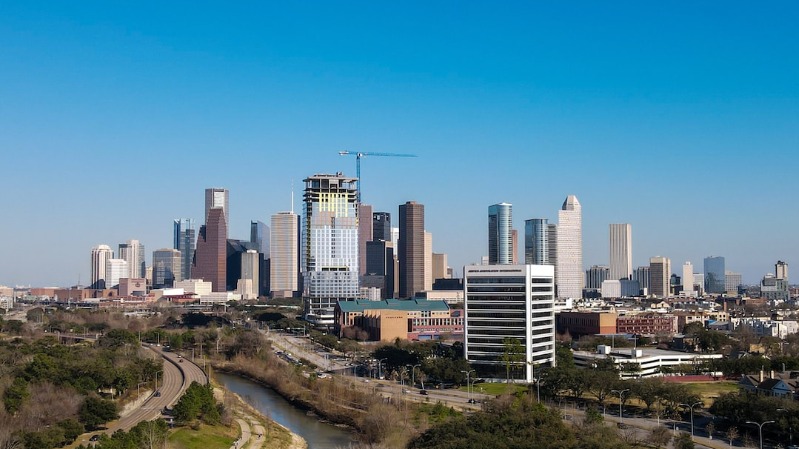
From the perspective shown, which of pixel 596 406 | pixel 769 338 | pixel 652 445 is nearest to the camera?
pixel 652 445

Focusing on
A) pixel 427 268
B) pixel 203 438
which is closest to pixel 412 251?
pixel 427 268

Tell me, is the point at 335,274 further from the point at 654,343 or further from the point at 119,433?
the point at 119,433

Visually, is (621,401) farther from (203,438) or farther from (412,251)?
(412,251)

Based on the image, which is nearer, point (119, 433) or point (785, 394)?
point (119, 433)

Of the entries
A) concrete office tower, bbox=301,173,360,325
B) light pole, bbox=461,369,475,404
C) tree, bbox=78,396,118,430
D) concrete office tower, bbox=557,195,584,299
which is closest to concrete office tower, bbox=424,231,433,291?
concrete office tower, bbox=557,195,584,299

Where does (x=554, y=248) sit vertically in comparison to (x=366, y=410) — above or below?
above

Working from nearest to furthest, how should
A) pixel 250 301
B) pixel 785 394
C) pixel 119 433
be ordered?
pixel 119 433 < pixel 785 394 < pixel 250 301

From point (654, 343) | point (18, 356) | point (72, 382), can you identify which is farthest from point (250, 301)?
point (72, 382)
